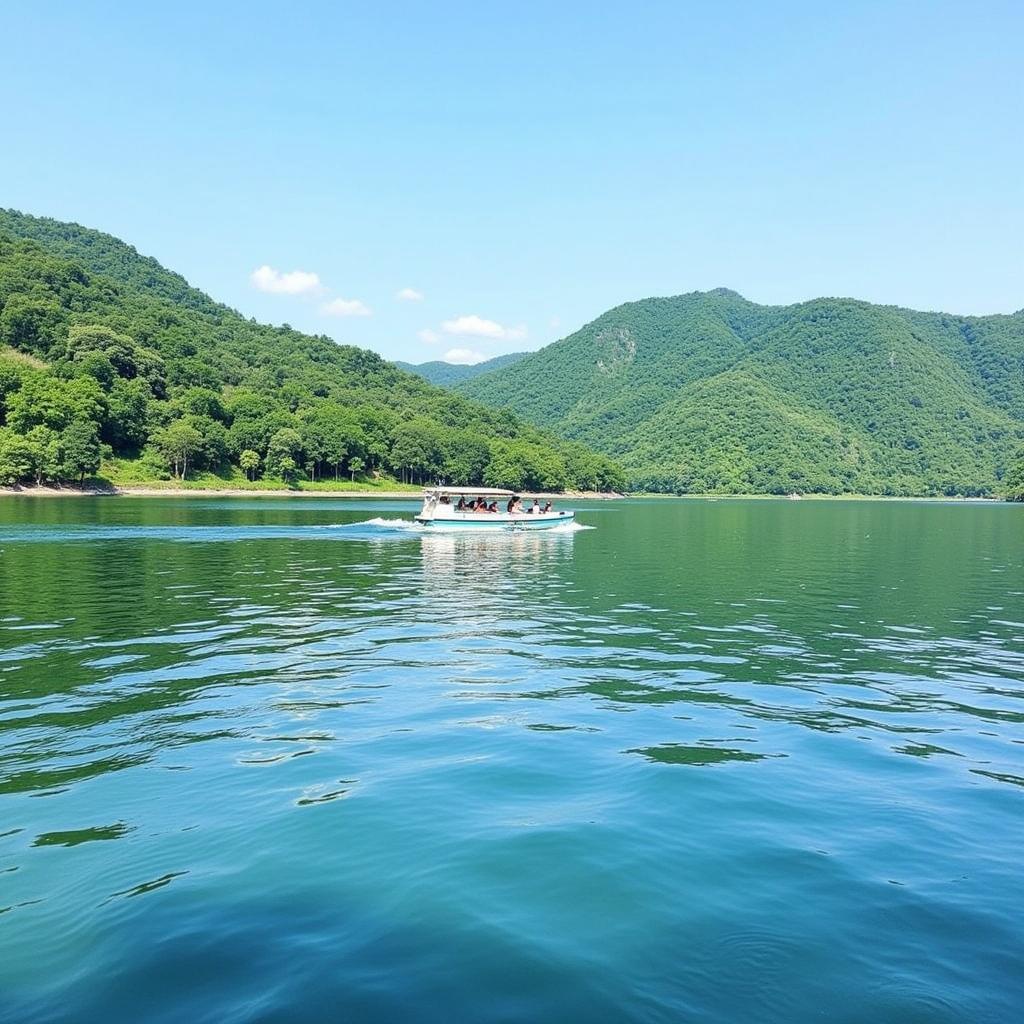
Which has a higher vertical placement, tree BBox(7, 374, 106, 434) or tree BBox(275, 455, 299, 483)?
tree BBox(7, 374, 106, 434)

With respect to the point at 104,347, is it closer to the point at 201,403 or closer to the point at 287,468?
the point at 201,403

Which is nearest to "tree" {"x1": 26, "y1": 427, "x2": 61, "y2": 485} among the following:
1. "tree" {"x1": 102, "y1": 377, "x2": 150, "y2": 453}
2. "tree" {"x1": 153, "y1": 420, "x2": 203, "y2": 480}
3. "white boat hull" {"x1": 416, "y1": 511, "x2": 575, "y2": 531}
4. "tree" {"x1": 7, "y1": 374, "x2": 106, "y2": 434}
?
"tree" {"x1": 7, "y1": 374, "x2": 106, "y2": 434}

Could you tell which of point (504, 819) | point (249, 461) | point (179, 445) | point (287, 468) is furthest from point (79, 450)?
point (504, 819)

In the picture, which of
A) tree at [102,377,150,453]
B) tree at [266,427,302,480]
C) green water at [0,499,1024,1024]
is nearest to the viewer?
green water at [0,499,1024,1024]

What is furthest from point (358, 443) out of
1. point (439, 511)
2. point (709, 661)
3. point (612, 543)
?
point (709, 661)

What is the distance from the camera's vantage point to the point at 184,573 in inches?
1599

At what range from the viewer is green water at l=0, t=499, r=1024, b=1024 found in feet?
25.6

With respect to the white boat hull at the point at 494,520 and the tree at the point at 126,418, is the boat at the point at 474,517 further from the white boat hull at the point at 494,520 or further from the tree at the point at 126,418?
the tree at the point at 126,418

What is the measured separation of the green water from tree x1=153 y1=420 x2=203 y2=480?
471 ft

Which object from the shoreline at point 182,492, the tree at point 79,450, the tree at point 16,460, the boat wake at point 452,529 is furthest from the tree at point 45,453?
the boat wake at point 452,529

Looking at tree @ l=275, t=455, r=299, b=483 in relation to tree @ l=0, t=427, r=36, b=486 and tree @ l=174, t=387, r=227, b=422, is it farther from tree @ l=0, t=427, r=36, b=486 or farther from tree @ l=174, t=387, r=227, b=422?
tree @ l=0, t=427, r=36, b=486

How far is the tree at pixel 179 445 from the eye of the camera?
16350 cm

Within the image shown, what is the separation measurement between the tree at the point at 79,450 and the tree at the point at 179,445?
63.3 feet

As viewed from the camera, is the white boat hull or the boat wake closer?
the boat wake
